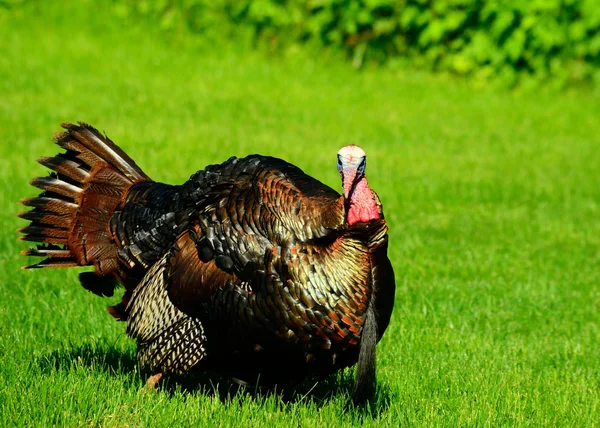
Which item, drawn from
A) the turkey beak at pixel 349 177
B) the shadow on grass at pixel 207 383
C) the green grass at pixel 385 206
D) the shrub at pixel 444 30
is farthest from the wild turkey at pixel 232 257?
the shrub at pixel 444 30

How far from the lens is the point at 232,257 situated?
4371mm

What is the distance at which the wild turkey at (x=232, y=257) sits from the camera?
416cm

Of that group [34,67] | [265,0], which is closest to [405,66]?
[265,0]

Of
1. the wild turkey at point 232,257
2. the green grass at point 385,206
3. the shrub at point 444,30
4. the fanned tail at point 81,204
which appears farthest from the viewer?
the shrub at point 444,30

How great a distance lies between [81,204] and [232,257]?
1179 mm

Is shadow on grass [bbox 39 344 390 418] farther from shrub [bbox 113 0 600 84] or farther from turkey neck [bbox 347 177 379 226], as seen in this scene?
shrub [bbox 113 0 600 84]

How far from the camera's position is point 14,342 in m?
5.30

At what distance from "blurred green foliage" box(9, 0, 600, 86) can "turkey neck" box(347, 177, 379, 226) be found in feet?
31.5

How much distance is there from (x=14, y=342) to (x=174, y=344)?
1.15 metres

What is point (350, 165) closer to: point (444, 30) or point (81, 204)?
point (81, 204)

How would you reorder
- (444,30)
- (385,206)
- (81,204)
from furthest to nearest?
(444,30), (385,206), (81,204)

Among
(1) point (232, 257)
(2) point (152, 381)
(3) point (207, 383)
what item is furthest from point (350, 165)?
(3) point (207, 383)

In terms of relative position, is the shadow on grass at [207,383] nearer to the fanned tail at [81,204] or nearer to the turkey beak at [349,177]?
the fanned tail at [81,204]

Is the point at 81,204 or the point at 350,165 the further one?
the point at 81,204
